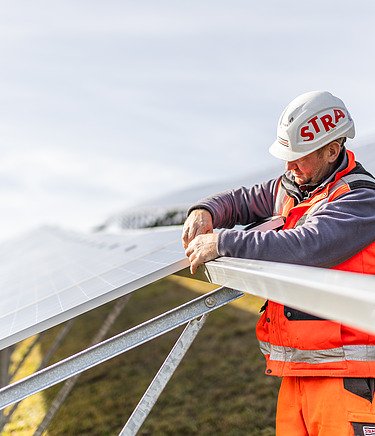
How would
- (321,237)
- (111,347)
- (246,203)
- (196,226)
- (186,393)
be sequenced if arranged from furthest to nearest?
(186,393)
(246,203)
(196,226)
(111,347)
(321,237)

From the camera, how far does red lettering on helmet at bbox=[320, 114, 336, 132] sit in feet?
10.7

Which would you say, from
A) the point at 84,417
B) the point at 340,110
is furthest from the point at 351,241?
the point at 84,417

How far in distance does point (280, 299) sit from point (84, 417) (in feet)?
21.7

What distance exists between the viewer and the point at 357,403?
9.89 feet

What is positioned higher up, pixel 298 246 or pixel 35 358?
pixel 298 246

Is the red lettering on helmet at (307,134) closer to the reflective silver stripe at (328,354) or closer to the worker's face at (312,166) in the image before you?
the worker's face at (312,166)

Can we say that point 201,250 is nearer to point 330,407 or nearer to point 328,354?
point 328,354

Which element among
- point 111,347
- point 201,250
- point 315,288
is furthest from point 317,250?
point 111,347

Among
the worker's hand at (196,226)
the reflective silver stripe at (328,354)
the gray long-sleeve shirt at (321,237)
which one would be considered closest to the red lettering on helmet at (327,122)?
the gray long-sleeve shirt at (321,237)

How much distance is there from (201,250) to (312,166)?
0.80 metres

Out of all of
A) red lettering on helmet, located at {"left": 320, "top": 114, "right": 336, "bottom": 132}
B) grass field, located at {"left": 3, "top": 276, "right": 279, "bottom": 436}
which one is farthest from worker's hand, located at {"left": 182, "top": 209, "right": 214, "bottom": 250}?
grass field, located at {"left": 3, "top": 276, "right": 279, "bottom": 436}

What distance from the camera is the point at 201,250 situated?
3.17 metres

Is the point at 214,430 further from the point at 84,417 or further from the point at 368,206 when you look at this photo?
the point at 368,206

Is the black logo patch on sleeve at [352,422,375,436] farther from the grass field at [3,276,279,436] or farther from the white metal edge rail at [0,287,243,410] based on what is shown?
the grass field at [3,276,279,436]
